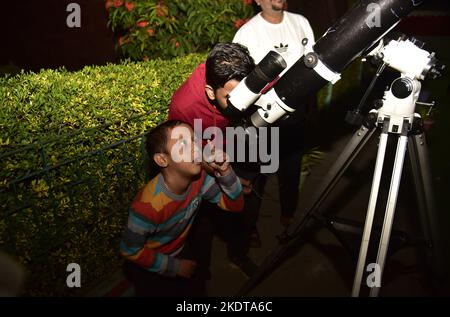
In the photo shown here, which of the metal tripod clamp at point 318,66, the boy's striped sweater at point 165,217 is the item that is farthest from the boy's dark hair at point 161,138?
the metal tripod clamp at point 318,66

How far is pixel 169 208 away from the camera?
214 cm

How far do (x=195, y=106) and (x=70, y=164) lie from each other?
0.90 metres

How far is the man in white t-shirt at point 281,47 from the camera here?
10.4ft

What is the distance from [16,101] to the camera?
7.72ft

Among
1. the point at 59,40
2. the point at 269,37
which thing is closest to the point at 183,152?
the point at 269,37

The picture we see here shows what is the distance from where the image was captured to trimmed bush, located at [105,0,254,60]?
401 centimetres

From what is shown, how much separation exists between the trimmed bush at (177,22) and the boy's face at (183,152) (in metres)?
2.24
